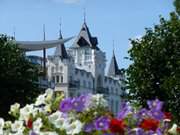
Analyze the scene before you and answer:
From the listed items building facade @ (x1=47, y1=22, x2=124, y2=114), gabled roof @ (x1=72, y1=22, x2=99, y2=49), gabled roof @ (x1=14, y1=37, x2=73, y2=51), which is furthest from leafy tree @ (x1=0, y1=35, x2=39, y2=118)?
gabled roof @ (x1=72, y1=22, x2=99, y2=49)

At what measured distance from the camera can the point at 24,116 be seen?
6.57m

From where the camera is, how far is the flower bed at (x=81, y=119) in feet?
20.5

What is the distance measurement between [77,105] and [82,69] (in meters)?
120

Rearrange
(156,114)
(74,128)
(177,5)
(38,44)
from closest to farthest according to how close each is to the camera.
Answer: (74,128) → (156,114) → (177,5) → (38,44)

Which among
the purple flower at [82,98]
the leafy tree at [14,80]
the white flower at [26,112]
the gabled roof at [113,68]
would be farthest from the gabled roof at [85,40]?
the white flower at [26,112]

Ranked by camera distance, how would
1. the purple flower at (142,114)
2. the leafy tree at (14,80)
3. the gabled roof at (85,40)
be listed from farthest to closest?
the gabled roof at (85,40) → the leafy tree at (14,80) → the purple flower at (142,114)

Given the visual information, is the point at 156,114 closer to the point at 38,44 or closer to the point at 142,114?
the point at 142,114

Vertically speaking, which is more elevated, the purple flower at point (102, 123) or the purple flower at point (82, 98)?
the purple flower at point (82, 98)

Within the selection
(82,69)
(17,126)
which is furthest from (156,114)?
(82,69)

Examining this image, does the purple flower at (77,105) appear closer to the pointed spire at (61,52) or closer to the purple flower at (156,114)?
the purple flower at (156,114)

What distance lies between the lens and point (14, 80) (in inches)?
1374

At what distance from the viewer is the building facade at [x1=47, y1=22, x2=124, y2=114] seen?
11769 cm

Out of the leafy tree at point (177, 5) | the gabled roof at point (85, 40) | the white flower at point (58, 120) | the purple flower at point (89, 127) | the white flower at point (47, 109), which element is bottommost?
the purple flower at point (89, 127)

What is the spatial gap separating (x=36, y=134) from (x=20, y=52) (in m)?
32.0
